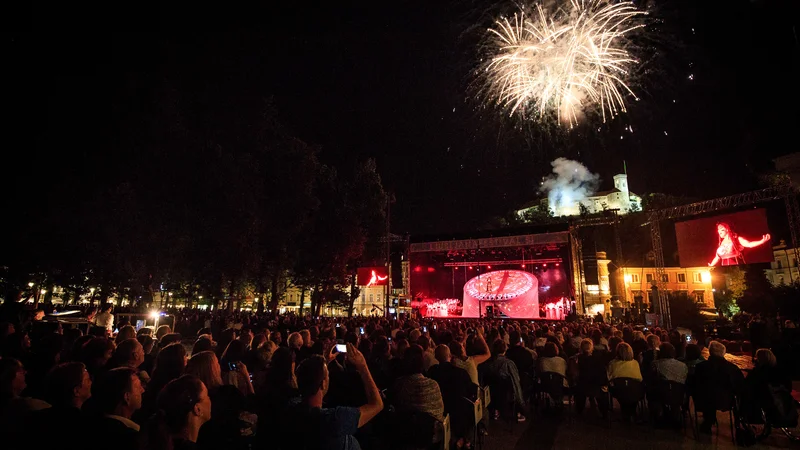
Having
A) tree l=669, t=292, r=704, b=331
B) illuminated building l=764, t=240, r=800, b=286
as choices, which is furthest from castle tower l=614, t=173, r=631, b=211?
tree l=669, t=292, r=704, b=331

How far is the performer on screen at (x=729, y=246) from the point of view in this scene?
21.4 metres

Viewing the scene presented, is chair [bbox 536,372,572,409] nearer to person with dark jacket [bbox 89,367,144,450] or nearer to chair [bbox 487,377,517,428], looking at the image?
chair [bbox 487,377,517,428]

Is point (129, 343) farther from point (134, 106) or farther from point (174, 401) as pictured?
point (134, 106)

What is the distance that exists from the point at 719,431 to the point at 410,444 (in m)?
6.13

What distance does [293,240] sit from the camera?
28.6 meters

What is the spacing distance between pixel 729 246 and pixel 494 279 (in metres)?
14.1

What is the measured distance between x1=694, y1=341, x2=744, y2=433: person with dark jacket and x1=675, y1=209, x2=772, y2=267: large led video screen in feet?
62.6

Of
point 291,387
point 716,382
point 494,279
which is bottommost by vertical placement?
point 716,382

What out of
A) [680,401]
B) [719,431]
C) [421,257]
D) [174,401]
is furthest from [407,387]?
[421,257]

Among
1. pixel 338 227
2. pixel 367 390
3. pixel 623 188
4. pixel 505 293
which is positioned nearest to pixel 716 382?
pixel 367 390

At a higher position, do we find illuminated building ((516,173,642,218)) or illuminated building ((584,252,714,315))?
illuminated building ((516,173,642,218))

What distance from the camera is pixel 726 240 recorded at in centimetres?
2205

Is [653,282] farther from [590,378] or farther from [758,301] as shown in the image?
[590,378]

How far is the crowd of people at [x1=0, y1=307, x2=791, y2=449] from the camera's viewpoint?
101 inches
